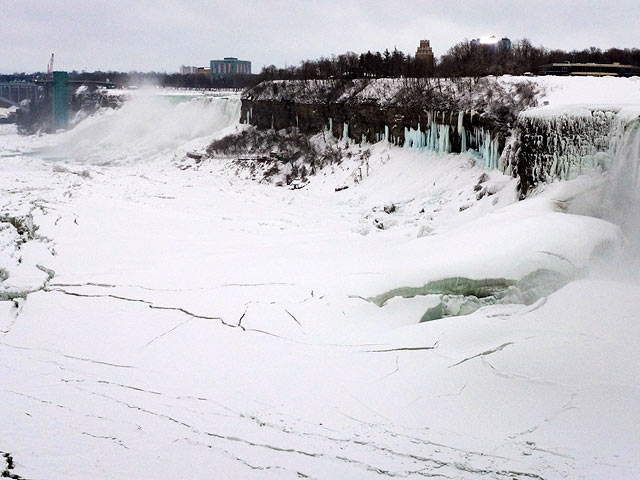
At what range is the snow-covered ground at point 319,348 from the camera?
575cm

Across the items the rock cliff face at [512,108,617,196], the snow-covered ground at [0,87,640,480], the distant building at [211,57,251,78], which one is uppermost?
the distant building at [211,57,251,78]

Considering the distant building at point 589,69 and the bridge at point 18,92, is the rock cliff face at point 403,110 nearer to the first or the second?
the distant building at point 589,69

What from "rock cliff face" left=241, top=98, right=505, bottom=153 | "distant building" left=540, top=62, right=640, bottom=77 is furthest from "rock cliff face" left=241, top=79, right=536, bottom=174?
"distant building" left=540, top=62, right=640, bottom=77

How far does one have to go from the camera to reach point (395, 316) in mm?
8656

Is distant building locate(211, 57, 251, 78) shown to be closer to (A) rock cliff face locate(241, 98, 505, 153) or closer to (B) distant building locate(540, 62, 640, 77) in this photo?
(A) rock cliff face locate(241, 98, 505, 153)

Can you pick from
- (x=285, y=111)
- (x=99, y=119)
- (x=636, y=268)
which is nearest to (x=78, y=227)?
(x=636, y=268)

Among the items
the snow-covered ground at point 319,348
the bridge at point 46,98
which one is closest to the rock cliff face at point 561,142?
the snow-covered ground at point 319,348

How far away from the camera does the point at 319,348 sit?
7.91m

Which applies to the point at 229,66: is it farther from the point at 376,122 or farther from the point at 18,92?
the point at 376,122

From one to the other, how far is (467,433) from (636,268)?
5009 millimetres

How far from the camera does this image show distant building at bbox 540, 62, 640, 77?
31.4 meters

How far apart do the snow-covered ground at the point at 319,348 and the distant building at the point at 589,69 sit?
66.5 ft

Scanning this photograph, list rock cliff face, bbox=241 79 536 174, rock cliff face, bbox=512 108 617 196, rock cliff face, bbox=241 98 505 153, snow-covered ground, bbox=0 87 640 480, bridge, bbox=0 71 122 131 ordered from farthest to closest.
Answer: bridge, bbox=0 71 122 131, rock cliff face, bbox=241 98 505 153, rock cliff face, bbox=241 79 536 174, rock cliff face, bbox=512 108 617 196, snow-covered ground, bbox=0 87 640 480

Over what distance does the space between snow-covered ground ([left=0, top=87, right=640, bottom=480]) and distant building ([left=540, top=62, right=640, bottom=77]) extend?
20.3m
